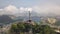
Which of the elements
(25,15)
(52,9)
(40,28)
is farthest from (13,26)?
(52,9)

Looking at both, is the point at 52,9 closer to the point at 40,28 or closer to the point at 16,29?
the point at 40,28

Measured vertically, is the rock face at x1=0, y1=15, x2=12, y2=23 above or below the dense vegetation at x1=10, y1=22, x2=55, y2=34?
above

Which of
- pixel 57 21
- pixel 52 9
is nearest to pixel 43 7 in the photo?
pixel 52 9

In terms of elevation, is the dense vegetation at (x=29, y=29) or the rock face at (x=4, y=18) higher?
the rock face at (x=4, y=18)

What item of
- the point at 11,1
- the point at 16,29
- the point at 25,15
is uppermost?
the point at 11,1

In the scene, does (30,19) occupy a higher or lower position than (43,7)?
lower

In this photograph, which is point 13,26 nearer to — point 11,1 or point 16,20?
point 16,20

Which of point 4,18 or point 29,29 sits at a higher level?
point 4,18
